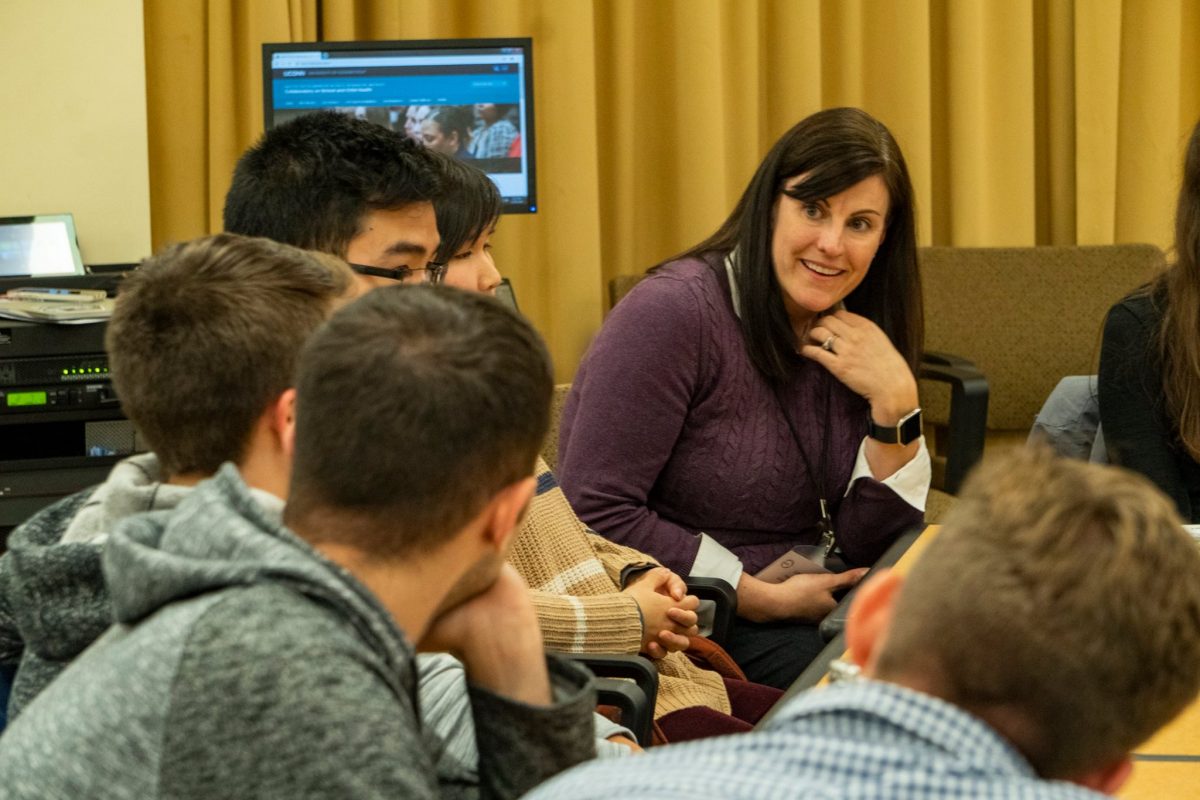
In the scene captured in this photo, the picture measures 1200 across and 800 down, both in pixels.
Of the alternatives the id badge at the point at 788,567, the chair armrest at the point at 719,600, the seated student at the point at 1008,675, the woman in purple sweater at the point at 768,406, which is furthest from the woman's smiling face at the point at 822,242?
the seated student at the point at 1008,675

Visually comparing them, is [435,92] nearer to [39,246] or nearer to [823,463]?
[39,246]

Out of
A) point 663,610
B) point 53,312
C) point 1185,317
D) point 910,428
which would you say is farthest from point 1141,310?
point 53,312

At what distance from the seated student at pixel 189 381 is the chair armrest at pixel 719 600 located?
100 cm

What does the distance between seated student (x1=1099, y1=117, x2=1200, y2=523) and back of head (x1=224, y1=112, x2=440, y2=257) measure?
3.80 ft

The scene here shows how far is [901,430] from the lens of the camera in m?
2.41

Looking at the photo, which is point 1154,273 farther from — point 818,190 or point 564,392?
point 564,392

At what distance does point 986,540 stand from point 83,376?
2560mm

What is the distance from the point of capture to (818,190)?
242 centimetres

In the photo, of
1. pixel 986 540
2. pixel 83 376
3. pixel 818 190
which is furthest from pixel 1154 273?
pixel 83 376

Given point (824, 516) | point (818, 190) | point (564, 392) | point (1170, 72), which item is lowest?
point (824, 516)

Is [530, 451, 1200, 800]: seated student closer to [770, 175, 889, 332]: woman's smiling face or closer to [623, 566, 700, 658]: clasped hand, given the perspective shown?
[623, 566, 700, 658]: clasped hand

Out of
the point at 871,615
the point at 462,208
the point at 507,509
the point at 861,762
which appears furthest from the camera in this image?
the point at 462,208

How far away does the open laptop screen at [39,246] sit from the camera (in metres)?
3.31

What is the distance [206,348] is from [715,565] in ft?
3.91
